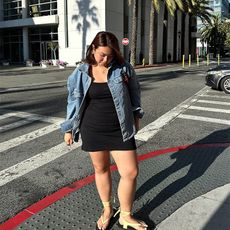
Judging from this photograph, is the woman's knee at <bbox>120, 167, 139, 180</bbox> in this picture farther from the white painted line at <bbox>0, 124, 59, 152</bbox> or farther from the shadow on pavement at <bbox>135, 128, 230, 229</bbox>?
the white painted line at <bbox>0, 124, 59, 152</bbox>

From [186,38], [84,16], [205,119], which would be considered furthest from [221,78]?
[186,38]

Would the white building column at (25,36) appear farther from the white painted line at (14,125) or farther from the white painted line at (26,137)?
the white painted line at (26,137)

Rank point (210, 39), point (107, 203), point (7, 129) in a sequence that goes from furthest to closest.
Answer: point (210, 39) → point (7, 129) → point (107, 203)

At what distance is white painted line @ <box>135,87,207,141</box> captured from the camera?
7.28 m

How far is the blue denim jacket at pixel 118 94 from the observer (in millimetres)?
3168

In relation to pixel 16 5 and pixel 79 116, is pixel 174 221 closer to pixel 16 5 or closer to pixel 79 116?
pixel 79 116

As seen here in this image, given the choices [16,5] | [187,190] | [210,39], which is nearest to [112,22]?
[16,5]

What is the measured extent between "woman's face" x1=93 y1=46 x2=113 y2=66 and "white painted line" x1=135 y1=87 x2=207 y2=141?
3.95m

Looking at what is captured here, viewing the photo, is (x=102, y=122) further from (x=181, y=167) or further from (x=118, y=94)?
(x=181, y=167)

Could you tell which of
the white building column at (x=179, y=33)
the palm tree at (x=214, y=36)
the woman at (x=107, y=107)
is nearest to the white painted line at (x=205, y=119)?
the woman at (x=107, y=107)

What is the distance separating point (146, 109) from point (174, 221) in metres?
6.62

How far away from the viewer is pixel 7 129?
25.9 ft

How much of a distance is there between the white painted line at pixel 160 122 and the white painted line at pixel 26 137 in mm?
1935

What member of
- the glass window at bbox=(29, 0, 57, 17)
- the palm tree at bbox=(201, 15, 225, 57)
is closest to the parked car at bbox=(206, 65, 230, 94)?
the glass window at bbox=(29, 0, 57, 17)
